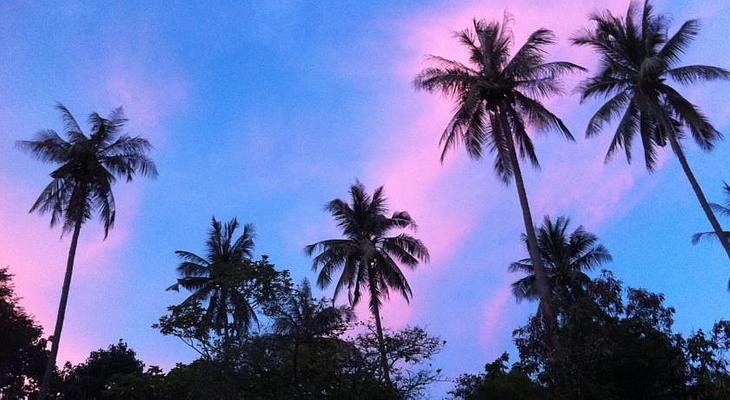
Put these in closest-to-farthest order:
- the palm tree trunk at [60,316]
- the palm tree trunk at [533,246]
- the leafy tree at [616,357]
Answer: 1. the leafy tree at [616,357]
2. the palm tree trunk at [533,246]
3. the palm tree trunk at [60,316]

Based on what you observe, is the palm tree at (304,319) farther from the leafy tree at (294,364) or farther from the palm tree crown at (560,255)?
the palm tree crown at (560,255)

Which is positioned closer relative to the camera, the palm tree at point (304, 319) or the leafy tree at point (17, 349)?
the palm tree at point (304, 319)

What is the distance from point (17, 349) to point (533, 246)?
31952 millimetres

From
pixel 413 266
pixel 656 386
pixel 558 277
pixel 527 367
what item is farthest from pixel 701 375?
pixel 558 277

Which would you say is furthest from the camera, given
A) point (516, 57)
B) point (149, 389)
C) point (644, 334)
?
point (149, 389)

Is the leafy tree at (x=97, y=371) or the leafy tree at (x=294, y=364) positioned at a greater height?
the leafy tree at (x=97, y=371)

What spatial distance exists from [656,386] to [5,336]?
34.3m

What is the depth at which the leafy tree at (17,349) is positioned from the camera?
106 feet

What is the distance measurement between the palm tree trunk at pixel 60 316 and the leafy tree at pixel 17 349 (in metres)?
10.6

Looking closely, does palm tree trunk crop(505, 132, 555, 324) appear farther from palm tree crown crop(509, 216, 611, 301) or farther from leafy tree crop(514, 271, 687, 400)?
palm tree crown crop(509, 216, 611, 301)

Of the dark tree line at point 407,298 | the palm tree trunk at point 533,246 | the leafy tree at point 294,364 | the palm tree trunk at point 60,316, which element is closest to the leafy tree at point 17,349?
the dark tree line at point 407,298

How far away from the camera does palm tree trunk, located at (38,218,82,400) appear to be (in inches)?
832

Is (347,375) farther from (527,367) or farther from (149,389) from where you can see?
(149,389)

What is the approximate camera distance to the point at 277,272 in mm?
18234
